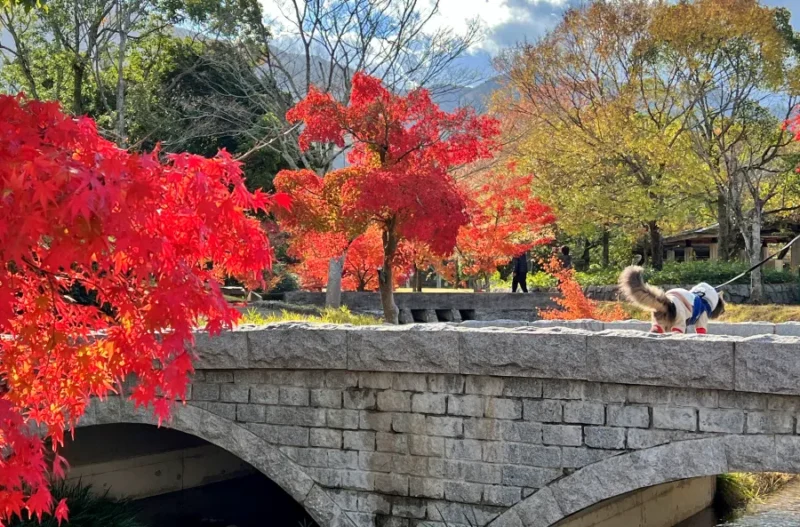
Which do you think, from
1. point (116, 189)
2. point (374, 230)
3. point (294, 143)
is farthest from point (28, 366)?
point (294, 143)

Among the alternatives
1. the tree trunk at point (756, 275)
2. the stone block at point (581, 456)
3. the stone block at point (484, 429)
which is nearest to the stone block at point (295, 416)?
the stone block at point (484, 429)

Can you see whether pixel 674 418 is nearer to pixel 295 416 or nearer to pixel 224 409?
pixel 295 416

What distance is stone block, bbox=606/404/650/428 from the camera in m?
5.46

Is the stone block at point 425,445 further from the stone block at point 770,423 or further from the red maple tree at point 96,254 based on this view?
the red maple tree at point 96,254

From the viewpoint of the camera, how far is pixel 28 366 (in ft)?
14.1

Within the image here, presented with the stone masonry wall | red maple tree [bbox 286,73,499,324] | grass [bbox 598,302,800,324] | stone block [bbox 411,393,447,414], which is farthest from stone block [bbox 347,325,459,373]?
grass [bbox 598,302,800,324]

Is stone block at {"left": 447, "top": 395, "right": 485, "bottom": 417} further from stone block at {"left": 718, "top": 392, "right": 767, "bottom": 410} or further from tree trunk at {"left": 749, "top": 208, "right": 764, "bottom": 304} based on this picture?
tree trunk at {"left": 749, "top": 208, "right": 764, "bottom": 304}

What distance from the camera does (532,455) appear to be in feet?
19.2

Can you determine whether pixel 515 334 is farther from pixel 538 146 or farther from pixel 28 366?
pixel 538 146

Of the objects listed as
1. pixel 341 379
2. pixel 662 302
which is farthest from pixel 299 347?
pixel 662 302

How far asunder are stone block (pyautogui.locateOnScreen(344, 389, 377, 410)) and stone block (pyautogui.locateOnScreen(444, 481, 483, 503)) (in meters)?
0.88

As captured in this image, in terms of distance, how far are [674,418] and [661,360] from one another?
417 mm

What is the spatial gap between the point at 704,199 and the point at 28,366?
726 inches

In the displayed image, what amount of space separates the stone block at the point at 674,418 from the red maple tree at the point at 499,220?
11.3 m
